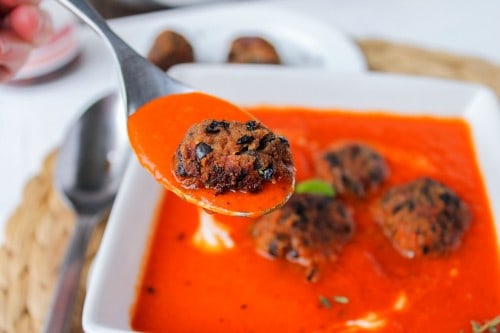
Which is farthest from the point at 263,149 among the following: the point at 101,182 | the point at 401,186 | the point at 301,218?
the point at 101,182

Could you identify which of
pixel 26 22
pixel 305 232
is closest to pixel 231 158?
pixel 305 232

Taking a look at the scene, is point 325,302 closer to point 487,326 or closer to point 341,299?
point 341,299

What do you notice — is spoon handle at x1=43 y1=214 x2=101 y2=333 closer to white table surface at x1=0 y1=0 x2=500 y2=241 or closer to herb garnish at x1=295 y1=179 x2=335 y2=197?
white table surface at x1=0 y1=0 x2=500 y2=241

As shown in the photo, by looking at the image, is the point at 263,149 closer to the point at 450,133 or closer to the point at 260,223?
the point at 260,223

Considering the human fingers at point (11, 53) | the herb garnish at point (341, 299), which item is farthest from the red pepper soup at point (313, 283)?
the human fingers at point (11, 53)

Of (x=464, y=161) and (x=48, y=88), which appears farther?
(x=48, y=88)

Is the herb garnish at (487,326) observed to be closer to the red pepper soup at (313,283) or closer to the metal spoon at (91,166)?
the red pepper soup at (313,283)
